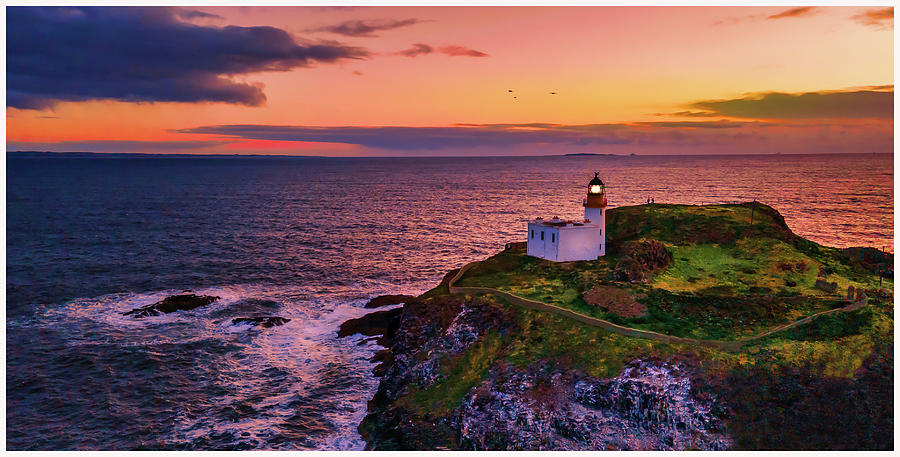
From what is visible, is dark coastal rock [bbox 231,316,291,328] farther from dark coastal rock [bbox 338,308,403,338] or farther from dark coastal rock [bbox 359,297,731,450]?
dark coastal rock [bbox 359,297,731,450]

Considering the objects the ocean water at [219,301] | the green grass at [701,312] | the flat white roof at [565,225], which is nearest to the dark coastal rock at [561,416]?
the green grass at [701,312]

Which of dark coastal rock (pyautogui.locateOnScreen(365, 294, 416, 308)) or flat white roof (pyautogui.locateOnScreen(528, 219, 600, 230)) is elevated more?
flat white roof (pyautogui.locateOnScreen(528, 219, 600, 230))

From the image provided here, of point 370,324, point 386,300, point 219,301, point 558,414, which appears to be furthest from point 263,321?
point 558,414

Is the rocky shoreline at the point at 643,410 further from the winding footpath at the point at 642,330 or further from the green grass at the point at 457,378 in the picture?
the winding footpath at the point at 642,330

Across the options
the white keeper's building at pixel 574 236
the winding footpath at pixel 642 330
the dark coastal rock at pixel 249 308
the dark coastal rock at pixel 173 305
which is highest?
the white keeper's building at pixel 574 236

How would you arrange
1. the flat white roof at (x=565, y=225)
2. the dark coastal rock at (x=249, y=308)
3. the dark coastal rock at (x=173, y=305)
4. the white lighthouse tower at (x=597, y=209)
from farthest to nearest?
the dark coastal rock at (x=249, y=308), the dark coastal rock at (x=173, y=305), the white lighthouse tower at (x=597, y=209), the flat white roof at (x=565, y=225)

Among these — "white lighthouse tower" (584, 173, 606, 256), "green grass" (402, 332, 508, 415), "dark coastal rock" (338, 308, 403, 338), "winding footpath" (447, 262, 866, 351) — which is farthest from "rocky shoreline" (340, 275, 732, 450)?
"white lighthouse tower" (584, 173, 606, 256)
